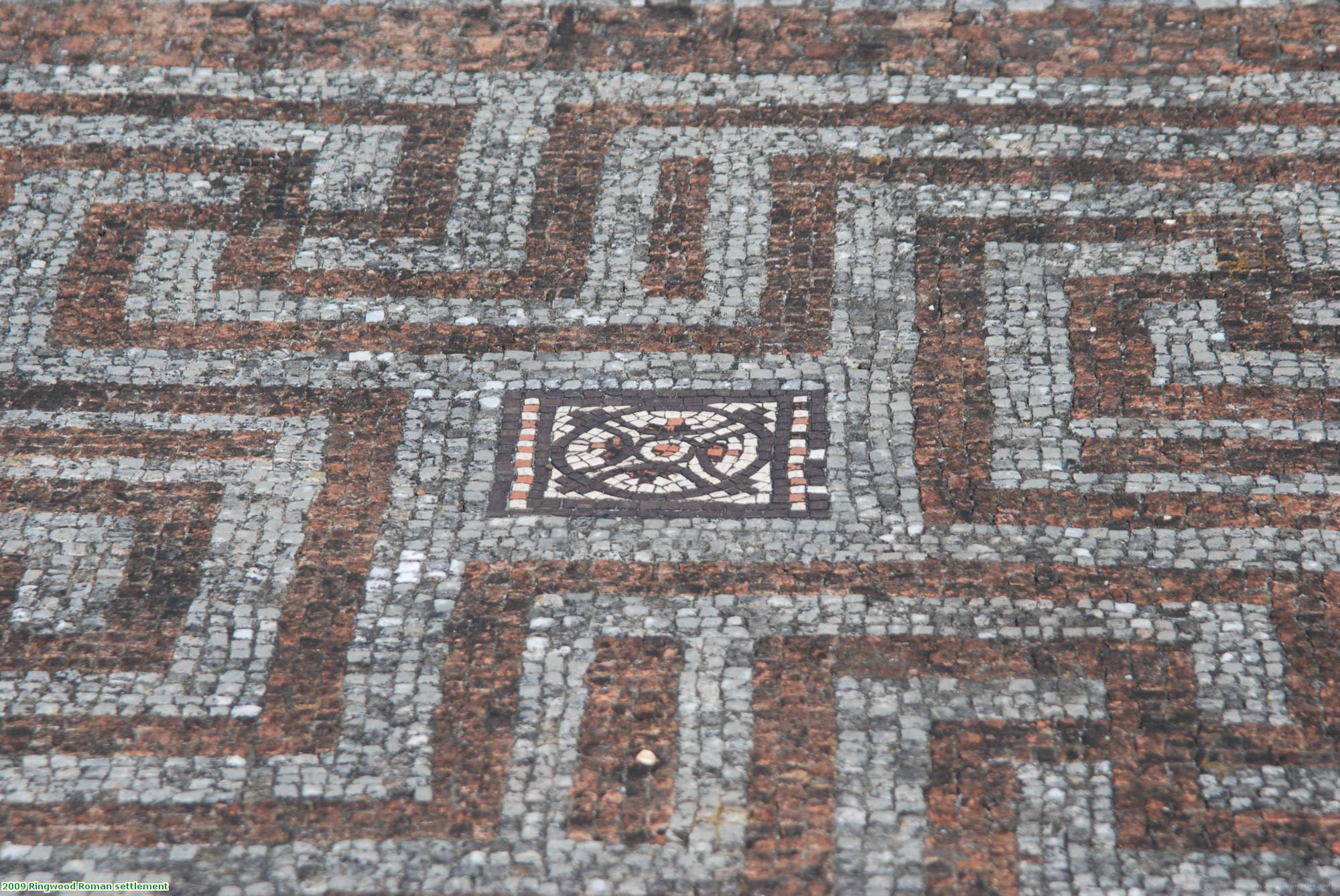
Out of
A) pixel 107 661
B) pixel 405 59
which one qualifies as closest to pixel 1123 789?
pixel 107 661

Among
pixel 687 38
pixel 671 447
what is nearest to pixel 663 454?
pixel 671 447

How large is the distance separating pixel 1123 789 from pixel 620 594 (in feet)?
12.5

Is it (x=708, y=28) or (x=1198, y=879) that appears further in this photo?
(x=708, y=28)

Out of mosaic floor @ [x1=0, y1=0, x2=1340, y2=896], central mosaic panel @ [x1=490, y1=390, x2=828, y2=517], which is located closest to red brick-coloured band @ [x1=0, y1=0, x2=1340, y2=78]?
mosaic floor @ [x1=0, y1=0, x2=1340, y2=896]

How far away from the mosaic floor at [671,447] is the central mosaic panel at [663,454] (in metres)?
0.04

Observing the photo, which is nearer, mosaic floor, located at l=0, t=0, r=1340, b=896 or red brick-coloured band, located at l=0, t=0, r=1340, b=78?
mosaic floor, located at l=0, t=0, r=1340, b=896

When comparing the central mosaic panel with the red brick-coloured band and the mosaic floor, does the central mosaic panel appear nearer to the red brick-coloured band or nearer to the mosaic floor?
the mosaic floor

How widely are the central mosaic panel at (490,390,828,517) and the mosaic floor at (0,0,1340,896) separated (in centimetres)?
4

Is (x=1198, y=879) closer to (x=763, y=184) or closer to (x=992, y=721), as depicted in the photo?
(x=992, y=721)

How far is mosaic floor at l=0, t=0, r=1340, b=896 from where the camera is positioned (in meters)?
11.9

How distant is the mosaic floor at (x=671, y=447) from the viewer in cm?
1195

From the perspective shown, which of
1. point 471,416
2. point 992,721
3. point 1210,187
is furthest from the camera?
point 1210,187

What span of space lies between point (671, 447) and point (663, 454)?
0.10 m

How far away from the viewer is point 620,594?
43.7 ft
